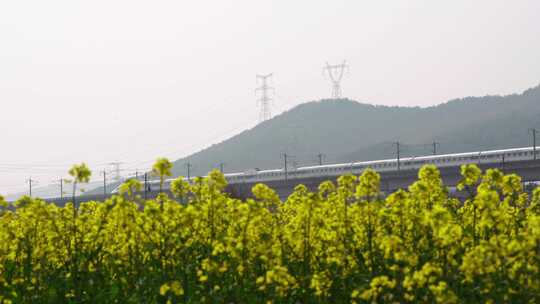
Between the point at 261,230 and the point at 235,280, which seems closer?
the point at 261,230

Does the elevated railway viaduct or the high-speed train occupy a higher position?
the high-speed train

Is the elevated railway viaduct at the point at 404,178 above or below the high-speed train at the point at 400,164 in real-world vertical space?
below

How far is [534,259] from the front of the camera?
249 inches

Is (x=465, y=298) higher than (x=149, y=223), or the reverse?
(x=149, y=223)

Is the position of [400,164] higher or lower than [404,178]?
higher

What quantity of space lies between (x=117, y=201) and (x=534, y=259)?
143 inches

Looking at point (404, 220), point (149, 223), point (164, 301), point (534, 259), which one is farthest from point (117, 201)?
point (534, 259)

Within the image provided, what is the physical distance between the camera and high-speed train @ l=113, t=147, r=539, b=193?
196 ft

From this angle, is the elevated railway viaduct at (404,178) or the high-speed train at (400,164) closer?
the elevated railway viaduct at (404,178)

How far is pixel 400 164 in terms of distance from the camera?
71.8 meters

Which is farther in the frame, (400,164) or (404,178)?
(400,164)

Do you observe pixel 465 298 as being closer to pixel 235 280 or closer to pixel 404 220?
pixel 404 220

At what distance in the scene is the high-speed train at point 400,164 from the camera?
5988 centimetres

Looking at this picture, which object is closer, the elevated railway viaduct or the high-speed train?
the elevated railway viaduct
